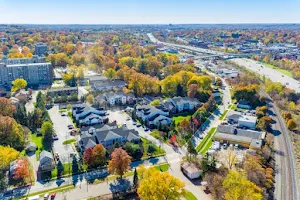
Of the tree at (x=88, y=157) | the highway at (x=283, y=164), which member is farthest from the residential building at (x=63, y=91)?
the highway at (x=283, y=164)

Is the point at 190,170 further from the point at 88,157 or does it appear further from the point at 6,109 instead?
the point at 6,109

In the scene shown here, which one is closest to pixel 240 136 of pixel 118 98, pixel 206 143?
pixel 206 143

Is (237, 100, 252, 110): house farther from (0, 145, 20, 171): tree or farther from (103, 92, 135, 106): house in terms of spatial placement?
(0, 145, 20, 171): tree

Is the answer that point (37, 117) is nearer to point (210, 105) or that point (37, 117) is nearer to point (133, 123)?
point (133, 123)

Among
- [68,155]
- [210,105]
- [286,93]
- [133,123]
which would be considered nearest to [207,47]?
[286,93]

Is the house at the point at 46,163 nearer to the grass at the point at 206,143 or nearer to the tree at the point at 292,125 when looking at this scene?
the grass at the point at 206,143
